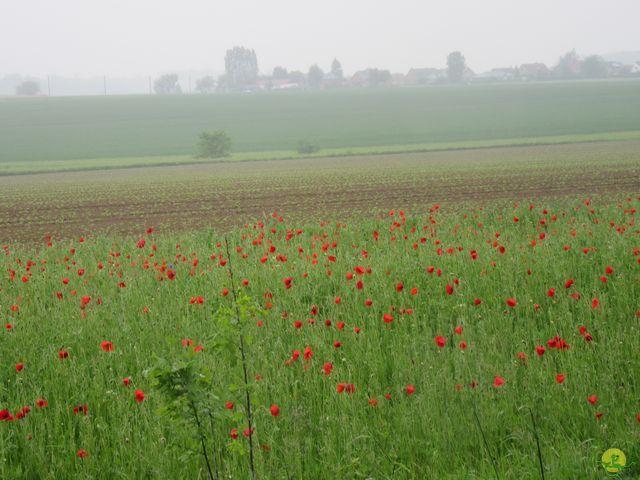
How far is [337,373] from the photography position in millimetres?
4449

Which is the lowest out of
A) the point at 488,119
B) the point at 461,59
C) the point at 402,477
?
the point at 402,477

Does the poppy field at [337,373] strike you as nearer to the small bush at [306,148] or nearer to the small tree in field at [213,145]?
the small tree in field at [213,145]

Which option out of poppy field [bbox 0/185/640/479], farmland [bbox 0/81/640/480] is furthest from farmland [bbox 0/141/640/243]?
poppy field [bbox 0/185/640/479]

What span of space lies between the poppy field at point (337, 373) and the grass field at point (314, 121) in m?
58.9

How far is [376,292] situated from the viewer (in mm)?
6309

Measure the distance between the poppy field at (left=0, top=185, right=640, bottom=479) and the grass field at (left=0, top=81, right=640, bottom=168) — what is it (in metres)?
58.9

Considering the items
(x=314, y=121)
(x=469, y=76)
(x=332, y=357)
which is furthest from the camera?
(x=469, y=76)

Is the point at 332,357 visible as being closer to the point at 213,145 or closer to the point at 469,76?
the point at 213,145

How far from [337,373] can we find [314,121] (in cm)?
9900

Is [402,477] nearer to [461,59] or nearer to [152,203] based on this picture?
[152,203]

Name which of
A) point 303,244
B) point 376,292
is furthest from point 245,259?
point 376,292

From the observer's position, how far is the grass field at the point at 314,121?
77.4 metres

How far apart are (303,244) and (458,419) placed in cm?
667

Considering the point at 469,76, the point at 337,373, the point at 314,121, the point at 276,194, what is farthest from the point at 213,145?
the point at 469,76
